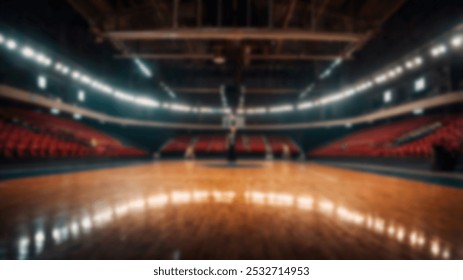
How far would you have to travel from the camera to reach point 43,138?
28.7ft

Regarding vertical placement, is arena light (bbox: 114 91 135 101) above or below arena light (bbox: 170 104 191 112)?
above

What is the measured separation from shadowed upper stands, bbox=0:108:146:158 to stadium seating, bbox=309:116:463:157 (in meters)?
13.1

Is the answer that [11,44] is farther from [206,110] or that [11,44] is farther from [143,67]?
[206,110]

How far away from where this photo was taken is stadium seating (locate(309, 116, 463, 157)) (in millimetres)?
7802

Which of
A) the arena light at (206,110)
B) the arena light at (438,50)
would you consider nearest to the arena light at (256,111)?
the arena light at (206,110)

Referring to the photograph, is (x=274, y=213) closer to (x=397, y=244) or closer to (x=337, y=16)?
(x=397, y=244)

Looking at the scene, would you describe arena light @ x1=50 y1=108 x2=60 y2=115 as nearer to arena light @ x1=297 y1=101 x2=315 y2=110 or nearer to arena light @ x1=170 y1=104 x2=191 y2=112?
arena light @ x1=170 y1=104 x2=191 y2=112

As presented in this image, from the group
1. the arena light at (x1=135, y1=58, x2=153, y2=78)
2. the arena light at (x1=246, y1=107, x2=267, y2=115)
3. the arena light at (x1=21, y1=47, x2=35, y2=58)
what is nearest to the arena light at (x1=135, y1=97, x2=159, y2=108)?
the arena light at (x1=135, y1=58, x2=153, y2=78)

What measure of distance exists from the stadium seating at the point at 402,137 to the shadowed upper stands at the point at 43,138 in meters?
13.1

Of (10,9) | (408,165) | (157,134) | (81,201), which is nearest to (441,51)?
(408,165)

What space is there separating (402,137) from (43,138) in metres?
15.1

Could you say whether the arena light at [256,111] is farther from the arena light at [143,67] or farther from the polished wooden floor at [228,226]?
the polished wooden floor at [228,226]

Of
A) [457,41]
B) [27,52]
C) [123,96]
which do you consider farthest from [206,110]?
[457,41]

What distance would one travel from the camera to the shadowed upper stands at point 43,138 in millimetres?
7461
